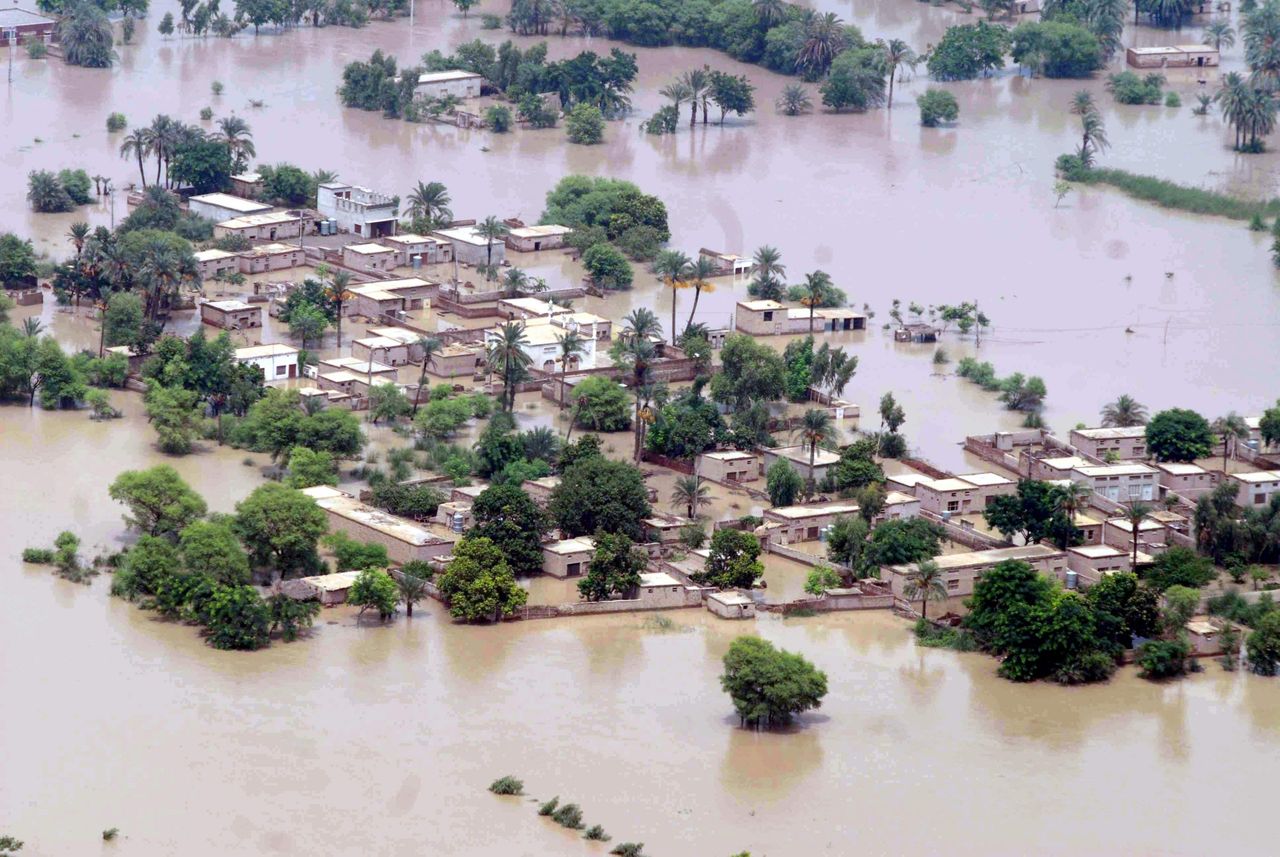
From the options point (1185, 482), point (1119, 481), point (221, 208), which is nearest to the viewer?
point (1119, 481)

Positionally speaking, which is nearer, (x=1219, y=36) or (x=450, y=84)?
(x=450, y=84)

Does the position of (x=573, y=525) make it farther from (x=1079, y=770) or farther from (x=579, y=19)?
(x=579, y=19)

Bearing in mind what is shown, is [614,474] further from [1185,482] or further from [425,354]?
[1185,482]

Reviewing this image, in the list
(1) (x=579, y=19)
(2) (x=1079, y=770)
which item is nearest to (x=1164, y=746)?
(2) (x=1079, y=770)

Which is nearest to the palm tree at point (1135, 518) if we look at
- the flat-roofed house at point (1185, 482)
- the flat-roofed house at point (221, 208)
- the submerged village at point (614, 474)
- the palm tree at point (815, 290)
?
the submerged village at point (614, 474)

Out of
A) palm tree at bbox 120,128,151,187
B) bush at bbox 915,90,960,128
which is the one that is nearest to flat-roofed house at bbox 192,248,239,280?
palm tree at bbox 120,128,151,187

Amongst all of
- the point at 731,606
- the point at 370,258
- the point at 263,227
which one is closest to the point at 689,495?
the point at 731,606
